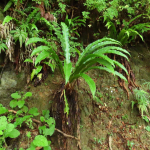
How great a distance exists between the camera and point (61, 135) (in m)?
2.16

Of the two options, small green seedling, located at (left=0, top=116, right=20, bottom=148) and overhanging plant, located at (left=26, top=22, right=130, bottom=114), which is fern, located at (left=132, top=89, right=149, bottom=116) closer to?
overhanging plant, located at (left=26, top=22, right=130, bottom=114)

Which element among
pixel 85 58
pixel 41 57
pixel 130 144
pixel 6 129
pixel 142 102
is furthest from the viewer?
pixel 142 102

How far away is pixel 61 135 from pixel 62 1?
335cm

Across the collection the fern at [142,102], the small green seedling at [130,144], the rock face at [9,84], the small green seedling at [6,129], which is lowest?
the small green seedling at [130,144]

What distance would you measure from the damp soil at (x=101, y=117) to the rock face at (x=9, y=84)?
0.59 ft

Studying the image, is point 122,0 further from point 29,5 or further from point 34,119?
point 34,119

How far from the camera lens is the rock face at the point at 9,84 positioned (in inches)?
94.7

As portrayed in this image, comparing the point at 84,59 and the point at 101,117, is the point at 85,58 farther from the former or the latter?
the point at 101,117

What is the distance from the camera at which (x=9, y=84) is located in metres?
2.53

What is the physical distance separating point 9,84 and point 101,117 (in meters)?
2.15

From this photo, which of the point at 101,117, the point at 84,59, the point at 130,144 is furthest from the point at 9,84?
the point at 130,144

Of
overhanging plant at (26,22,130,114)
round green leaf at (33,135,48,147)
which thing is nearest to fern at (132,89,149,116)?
overhanging plant at (26,22,130,114)

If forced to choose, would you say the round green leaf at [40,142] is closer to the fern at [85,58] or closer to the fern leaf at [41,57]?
the fern at [85,58]

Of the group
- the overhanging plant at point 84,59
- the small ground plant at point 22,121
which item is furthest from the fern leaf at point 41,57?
the small ground plant at point 22,121
